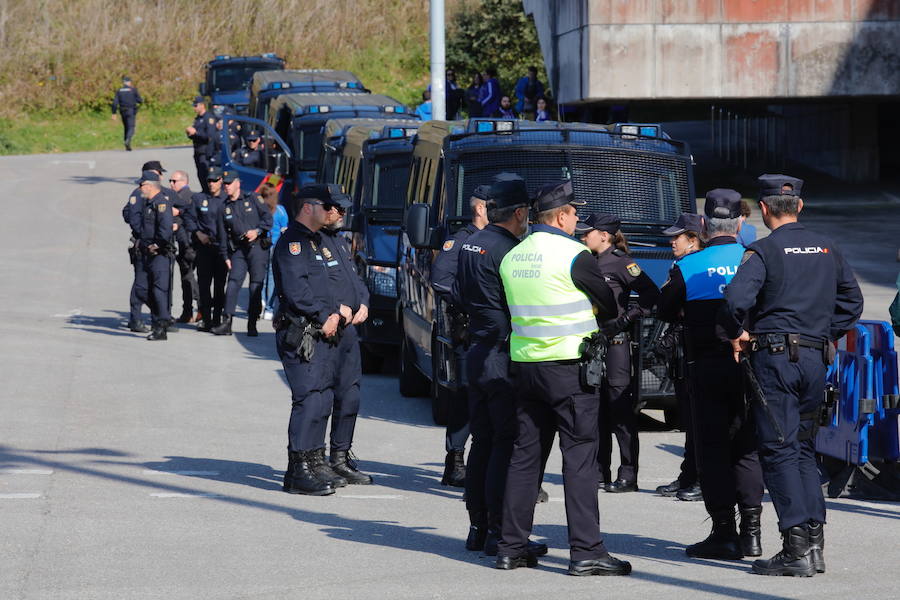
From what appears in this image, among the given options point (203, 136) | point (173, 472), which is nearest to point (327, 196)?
point (173, 472)

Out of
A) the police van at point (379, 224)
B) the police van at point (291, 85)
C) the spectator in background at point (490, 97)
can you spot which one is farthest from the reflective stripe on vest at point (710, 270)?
the spectator in background at point (490, 97)

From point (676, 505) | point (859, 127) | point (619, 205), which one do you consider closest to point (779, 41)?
point (859, 127)

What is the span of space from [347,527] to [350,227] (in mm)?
7477

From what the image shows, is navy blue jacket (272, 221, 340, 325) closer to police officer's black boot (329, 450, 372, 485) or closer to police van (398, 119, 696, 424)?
police officer's black boot (329, 450, 372, 485)

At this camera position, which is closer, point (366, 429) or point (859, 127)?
point (366, 429)

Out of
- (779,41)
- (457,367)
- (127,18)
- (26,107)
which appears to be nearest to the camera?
(457,367)

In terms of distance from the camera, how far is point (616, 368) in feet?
30.1

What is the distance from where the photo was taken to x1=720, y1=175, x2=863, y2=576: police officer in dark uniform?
6969 millimetres

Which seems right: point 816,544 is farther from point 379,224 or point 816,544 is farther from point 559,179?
point 379,224

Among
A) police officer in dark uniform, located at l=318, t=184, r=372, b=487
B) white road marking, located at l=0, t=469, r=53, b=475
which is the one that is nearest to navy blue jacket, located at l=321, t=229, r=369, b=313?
police officer in dark uniform, located at l=318, t=184, r=372, b=487

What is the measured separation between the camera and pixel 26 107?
49406 millimetres

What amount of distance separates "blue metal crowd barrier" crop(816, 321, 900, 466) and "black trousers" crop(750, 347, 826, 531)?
201 cm

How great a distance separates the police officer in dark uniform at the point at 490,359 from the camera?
730 centimetres

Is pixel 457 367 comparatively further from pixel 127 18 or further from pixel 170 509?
pixel 127 18
